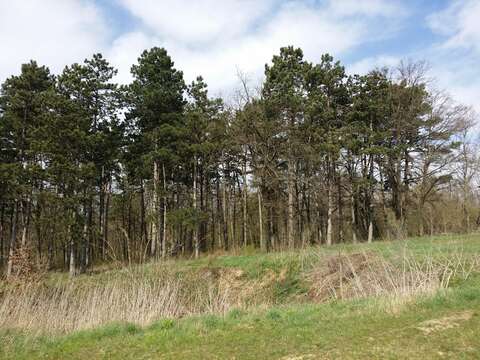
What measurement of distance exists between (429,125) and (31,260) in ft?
81.0

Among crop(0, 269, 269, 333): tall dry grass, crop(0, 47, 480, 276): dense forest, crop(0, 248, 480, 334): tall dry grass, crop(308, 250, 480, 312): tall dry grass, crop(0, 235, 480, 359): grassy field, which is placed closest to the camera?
crop(0, 235, 480, 359): grassy field

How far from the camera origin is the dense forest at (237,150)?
69.8 feet

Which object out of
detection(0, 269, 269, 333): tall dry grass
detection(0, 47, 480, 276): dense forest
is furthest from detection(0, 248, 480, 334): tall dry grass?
detection(0, 47, 480, 276): dense forest

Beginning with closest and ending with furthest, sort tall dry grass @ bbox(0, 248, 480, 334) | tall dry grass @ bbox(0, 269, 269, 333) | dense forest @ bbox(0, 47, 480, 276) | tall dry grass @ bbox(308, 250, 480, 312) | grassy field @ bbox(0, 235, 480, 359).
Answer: grassy field @ bbox(0, 235, 480, 359) < tall dry grass @ bbox(308, 250, 480, 312) < tall dry grass @ bbox(0, 248, 480, 334) < tall dry grass @ bbox(0, 269, 269, 333) < dense forest @ bbox(0, 47, 480, 276)

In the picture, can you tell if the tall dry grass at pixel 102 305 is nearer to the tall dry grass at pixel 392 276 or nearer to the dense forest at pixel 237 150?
the tall dry grass at pixel 392 276

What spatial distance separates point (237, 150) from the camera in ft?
86.9

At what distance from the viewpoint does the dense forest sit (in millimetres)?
21266

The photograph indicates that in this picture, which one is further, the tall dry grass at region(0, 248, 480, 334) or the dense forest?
the dense forest

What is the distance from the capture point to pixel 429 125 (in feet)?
86.7

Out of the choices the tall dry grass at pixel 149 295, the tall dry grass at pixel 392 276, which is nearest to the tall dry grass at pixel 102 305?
the tall dry grass at pixel 149 295

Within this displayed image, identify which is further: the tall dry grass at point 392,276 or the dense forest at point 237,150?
the dense forest at point 237,150

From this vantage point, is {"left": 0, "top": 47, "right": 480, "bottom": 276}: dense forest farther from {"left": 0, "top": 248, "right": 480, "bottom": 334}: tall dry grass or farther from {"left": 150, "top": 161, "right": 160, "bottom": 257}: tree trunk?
{"left": 0, "top": 248, "right": 480, "bottom": 334}: tall dry grass

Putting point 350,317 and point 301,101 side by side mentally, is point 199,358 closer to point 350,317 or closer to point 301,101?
point 350,317

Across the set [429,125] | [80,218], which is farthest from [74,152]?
[429,125]
